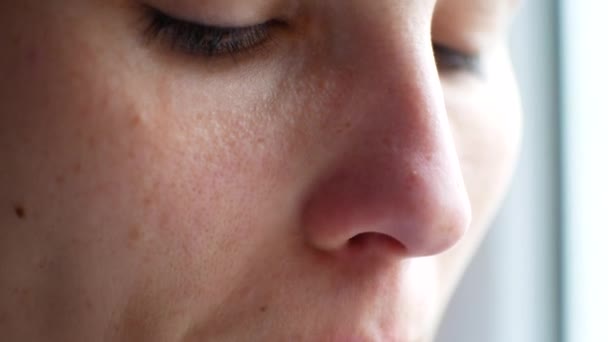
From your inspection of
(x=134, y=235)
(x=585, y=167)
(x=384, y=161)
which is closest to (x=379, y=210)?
(x=384, y=161)

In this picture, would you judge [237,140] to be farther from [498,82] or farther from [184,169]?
[498,82]

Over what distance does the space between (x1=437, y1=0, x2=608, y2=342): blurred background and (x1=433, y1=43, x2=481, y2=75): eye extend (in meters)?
0.32

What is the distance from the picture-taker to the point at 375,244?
0.49 meters

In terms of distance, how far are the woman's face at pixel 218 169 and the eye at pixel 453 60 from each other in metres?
0.13

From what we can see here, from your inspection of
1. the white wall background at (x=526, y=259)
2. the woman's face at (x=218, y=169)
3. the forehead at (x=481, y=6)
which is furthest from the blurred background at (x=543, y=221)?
the woman's face at (x=218, y=169)

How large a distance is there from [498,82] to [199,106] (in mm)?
337

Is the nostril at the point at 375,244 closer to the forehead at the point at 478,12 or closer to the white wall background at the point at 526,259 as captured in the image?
the forehead at the point at 478,12

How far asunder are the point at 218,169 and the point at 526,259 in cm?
63

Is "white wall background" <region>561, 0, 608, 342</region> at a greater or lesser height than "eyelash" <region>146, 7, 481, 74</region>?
lesser

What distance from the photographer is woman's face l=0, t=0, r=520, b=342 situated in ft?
1.43

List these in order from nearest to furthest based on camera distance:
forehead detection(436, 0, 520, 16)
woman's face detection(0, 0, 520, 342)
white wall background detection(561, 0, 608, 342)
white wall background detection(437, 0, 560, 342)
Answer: woman's face detection(0, 0, 520, 342) < forehead detection(436, 0, 520, 16) < white wall background detection(561, 0, 608, 342) < white wall background detection(437, 0, 560, 342)

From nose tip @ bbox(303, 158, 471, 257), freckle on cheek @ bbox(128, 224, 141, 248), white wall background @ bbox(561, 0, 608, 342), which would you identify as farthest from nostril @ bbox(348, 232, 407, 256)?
white wall background @ bbox(561, 0, 608, 342)

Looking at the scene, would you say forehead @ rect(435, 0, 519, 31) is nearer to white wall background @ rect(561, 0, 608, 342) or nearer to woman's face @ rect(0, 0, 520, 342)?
woman's face @ rect(0, 0, 520, 342)

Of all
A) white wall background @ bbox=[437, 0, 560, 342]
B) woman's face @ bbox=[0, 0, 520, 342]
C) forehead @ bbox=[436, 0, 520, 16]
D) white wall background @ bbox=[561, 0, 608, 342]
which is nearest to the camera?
woman's face @ bbox=[0, 0, 520, 342]
